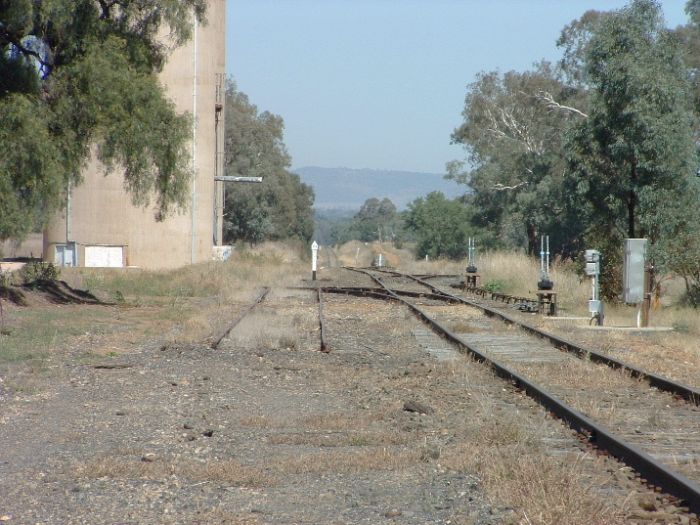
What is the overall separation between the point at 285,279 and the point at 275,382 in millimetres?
27914

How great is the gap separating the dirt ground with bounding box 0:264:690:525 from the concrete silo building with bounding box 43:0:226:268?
3042cm

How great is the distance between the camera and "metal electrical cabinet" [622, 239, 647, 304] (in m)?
19.0

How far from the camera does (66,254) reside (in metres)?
43.4

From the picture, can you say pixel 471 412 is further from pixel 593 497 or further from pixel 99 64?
pixel 99 64

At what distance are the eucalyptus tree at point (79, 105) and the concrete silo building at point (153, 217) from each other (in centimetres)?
1969

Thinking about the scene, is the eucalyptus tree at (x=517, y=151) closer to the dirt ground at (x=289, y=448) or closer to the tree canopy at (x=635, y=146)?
the tree canopy at (x=635, y=146)

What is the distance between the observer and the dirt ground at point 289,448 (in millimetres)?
6062

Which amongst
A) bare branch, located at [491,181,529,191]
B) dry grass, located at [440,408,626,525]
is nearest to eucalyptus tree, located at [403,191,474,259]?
bare branch, located at [491,181,529,191]

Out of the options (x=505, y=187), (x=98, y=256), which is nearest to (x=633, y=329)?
(x=98, y=256)

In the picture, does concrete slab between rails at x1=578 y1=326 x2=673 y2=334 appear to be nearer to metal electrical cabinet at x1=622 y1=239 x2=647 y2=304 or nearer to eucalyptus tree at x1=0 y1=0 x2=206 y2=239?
metal electrical cabinet at x1=622 y1=239 x2=647 y2=304

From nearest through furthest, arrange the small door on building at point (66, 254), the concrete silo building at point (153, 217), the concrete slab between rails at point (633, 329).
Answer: the concrete slab between rails at point (633, 329) → the small door on building at point (66, 254) → the concrete silo building at point (153, 217)

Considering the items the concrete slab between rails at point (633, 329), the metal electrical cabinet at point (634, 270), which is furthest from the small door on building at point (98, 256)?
the metal electrical cabinet at point (634, 270)

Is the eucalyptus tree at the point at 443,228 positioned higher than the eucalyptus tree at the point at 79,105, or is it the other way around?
the eucalyptus tree at the point at 79,105

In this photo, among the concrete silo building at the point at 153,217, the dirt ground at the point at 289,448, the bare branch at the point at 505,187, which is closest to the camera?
the dirt ground at the point at 289,448
